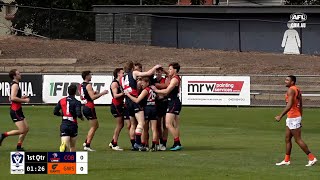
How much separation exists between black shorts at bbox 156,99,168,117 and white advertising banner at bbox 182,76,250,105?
18107 mm

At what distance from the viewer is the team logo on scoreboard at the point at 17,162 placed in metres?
15.0

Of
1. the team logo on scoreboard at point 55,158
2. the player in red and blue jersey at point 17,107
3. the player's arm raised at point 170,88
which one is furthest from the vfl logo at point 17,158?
the player's arm raised at point 170,88

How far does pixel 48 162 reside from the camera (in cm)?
1505

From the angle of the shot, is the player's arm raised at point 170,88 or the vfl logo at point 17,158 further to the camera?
the player's arm raised at point 170,88

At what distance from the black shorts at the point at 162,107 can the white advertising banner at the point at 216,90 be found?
59.4 feet

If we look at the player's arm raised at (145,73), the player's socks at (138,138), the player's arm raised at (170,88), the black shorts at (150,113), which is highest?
the player's arm raised at (145,73)

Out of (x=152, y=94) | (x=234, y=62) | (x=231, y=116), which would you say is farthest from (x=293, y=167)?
(x=234, y=62)

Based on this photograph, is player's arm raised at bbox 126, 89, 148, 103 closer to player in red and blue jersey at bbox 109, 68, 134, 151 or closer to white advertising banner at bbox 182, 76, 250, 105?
player in red and blue jersey at bbox 109, 68, 134, 151

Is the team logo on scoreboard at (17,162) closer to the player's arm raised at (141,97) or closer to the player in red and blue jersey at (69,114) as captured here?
the player in red and blue jersey at (69,114)

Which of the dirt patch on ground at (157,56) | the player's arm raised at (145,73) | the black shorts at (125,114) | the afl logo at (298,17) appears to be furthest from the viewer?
the afl logo at (298,17)

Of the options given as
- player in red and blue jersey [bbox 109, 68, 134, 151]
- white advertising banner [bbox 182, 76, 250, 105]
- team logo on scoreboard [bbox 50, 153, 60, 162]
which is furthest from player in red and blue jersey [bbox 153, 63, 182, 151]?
white advertising banner [bbox 182, 76, 250, 105]

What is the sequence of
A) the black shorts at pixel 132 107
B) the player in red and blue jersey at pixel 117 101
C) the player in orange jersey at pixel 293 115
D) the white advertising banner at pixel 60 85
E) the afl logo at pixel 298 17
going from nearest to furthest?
the player in orange jersey at pixel 293 115, the black shorts at pixel 132 107, the player in red and blue jersey at pixel 117 101, the white advertising banner at pixel 60 85, the afl logo at pixel 298 17

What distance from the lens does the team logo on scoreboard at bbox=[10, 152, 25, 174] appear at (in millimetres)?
15010

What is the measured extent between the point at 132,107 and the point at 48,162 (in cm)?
671
